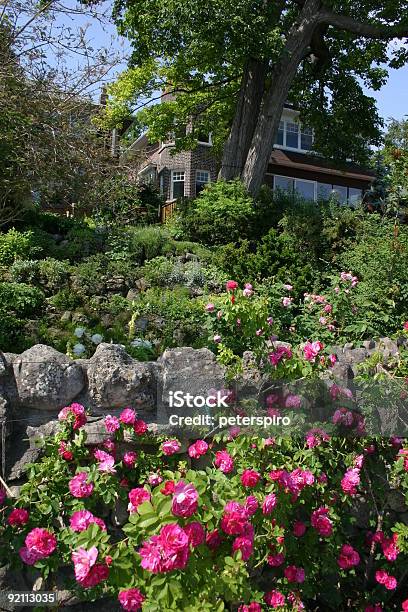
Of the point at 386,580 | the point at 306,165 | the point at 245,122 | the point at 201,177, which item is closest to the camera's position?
the point at 386,580

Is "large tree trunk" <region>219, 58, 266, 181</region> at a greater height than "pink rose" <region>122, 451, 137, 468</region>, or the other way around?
"large tree trunk" <region>219, 58, 266, 181</region>

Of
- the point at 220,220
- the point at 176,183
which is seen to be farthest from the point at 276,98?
the point at 176,183

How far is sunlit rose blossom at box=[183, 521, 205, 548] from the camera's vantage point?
1.84m

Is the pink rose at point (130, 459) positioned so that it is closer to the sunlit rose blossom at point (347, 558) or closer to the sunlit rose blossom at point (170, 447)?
the sunlit rose blossom at point (170, 447)

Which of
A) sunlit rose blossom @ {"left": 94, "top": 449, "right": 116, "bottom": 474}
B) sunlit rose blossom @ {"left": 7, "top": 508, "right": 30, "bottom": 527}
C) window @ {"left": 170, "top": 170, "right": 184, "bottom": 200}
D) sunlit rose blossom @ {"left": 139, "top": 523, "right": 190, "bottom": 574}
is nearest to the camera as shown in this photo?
sunlit rose blossom @ {"left": 139, "top": 523, "right": 190, "bottom": 574}

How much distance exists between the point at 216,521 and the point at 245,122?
11.1 m

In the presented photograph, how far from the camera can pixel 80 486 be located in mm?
2277

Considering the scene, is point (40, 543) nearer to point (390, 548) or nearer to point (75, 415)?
point (75, 415)

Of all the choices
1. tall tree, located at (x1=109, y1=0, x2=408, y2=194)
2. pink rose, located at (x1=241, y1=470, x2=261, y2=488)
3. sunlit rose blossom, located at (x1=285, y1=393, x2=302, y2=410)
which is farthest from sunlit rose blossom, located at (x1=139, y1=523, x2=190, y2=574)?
tall tree, located at (x1=109, y1=0, x2=408, y2=194)

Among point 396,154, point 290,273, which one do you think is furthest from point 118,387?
point 396,154

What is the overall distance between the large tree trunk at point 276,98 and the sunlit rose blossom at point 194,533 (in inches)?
398

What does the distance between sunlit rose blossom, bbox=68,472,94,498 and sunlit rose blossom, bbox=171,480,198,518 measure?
1.95 feet

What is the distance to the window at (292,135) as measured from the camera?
27031 millimetres

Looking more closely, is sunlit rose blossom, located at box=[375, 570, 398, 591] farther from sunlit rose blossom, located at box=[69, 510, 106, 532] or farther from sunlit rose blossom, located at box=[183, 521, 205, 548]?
sunlit rose blossom, located at box=[69, 510, 106, 532]
